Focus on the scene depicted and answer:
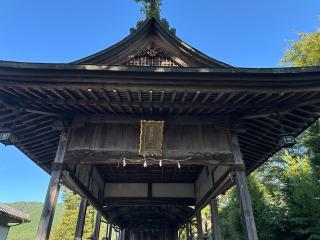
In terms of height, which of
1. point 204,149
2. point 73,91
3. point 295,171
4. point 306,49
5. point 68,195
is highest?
point 306,49

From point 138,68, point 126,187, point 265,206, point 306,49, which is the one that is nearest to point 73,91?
point 138,68

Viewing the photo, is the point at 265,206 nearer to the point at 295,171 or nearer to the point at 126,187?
the point at 295,171

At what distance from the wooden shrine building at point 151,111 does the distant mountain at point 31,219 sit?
87422mm

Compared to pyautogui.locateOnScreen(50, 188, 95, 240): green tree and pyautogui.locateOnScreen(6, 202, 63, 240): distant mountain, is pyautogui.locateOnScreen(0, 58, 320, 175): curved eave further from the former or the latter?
pyautogui.locateOnScreen(6, 202, 63, 240): distant mountain

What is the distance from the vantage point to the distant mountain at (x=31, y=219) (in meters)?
92.2

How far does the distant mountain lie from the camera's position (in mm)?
92162

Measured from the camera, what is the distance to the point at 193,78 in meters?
6.01

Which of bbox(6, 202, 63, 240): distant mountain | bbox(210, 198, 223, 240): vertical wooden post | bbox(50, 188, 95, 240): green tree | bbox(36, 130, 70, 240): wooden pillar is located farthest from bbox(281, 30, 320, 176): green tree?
bbox(6, 202, 63, 240): distant mountain

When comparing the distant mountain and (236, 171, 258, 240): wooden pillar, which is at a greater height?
the distant mountain

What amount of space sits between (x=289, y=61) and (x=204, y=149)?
78.3 feet

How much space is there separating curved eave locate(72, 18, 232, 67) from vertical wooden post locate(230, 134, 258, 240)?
2.62 meters

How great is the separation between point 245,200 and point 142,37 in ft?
18.8

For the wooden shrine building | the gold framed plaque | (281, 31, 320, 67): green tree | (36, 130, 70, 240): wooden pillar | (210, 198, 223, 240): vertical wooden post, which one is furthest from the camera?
(281, 31, 320, 67): green tree

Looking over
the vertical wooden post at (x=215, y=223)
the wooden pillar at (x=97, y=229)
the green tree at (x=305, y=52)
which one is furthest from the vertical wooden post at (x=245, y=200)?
the green tree at (x=305, y=52)
